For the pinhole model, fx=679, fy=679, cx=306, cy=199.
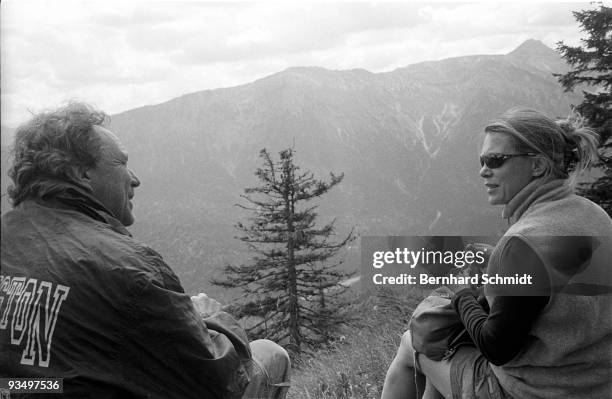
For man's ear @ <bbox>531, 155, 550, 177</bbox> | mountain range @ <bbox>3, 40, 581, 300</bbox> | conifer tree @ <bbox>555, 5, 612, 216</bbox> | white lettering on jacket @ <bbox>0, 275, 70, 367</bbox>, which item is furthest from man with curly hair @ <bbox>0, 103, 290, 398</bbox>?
mountain range @ <bbox>3, 40, 581, 300</bbox>

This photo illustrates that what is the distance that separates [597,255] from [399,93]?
563ft

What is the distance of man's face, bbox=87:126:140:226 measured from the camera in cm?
210

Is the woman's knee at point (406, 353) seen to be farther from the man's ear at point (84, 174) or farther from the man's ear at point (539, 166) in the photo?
the man's ear at point (84, 174)

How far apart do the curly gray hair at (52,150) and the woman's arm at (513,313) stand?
52.0 inches

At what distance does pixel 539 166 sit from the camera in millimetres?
2348

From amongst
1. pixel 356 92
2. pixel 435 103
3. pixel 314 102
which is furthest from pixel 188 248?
pixel 435 103

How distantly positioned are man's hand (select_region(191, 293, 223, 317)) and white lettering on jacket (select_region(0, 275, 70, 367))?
62cm

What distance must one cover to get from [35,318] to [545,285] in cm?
147

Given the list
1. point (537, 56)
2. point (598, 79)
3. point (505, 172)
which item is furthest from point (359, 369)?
point (537, 56)

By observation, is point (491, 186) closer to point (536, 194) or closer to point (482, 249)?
point (536, 194)

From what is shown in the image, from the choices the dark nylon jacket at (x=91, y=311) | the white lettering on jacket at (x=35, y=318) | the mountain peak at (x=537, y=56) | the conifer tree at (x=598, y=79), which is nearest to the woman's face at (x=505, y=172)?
the dark nylon jacket at (x=91, y=311)

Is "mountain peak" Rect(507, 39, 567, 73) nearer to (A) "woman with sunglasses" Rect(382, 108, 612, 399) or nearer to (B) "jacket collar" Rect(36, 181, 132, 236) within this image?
(A) "woman with sunglasses" Rect(382, 108, 612, 399)

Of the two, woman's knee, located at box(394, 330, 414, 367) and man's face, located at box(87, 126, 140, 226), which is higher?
man's face, located at box(87, 126, 140, 226)

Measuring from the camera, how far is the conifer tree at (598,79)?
10.6m
